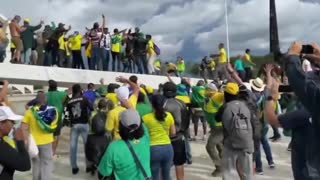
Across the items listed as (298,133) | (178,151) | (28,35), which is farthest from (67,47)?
(298,133)

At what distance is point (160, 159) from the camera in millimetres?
6969

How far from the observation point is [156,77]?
2023 cm

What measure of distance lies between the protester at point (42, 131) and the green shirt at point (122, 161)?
3.38m

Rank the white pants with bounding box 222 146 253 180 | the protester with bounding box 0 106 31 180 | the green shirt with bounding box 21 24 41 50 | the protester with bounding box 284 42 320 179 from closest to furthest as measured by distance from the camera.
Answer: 1. the protester with bounding box 284 42 320 179
2. the protester with bounding box 0 106 31 180
3. the white pants with bounding box 222 146 253 180
4. the green shirt with bounding box 21 24 41 50

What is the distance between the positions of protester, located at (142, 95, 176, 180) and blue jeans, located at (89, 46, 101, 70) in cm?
977

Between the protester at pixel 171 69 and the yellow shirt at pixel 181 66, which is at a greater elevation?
the yellow shirt at pixel 181 66

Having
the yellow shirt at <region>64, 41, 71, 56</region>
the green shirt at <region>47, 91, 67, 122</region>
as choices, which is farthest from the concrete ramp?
the green shirt at <region>47, 91, 67, 122</region>

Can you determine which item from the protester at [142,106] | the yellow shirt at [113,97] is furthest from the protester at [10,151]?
the yellow shirt at [113,97]

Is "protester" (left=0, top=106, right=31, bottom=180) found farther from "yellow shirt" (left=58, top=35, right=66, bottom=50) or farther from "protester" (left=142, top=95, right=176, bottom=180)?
"yellow shirt" (left=58, top=35, right=66, bottom=50)

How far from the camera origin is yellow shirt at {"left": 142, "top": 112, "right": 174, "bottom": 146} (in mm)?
6992

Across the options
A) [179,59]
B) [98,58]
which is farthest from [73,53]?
[179,59]

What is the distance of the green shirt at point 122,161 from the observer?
15.3ft

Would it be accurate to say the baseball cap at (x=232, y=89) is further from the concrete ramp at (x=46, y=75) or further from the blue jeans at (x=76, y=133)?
the concrete ramp at (x=46, y=75)

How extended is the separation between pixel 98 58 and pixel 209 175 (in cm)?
816
